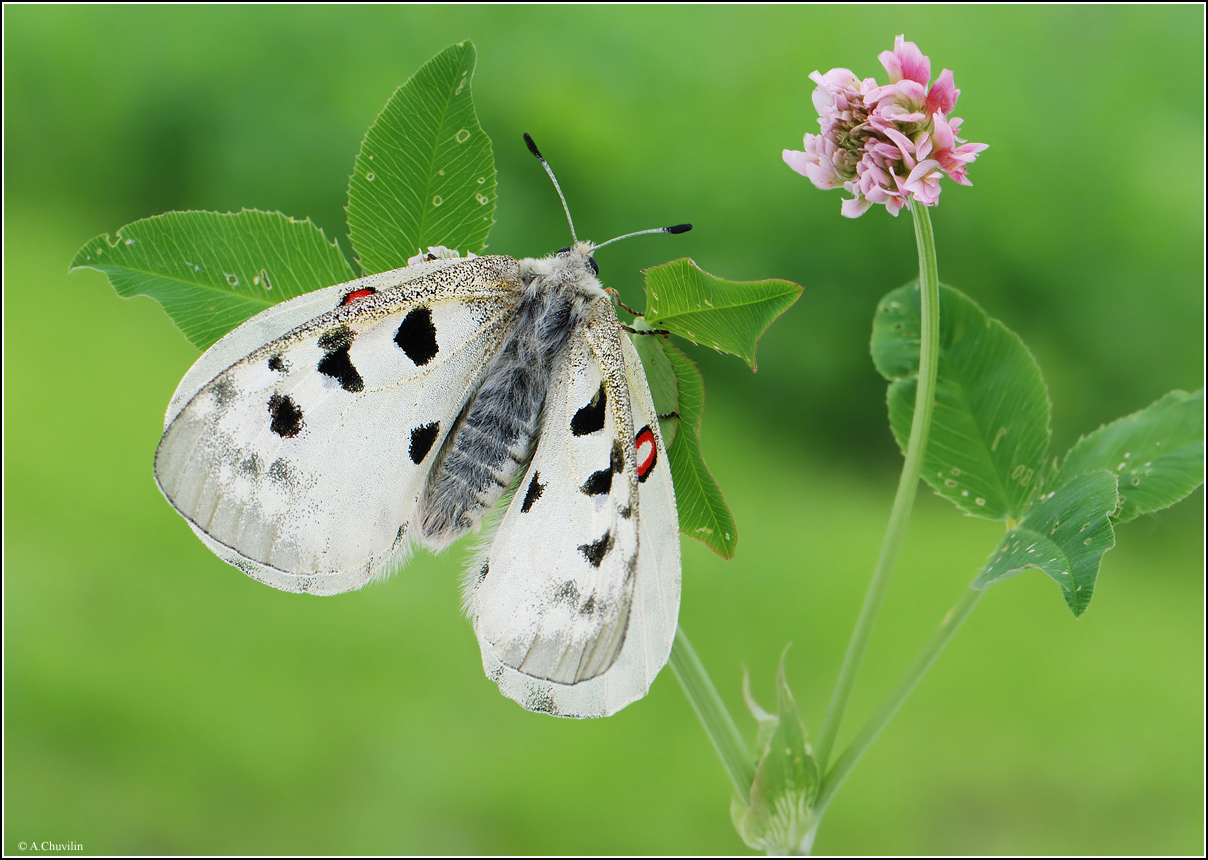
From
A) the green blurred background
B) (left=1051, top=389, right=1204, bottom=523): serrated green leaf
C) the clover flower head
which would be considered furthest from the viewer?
the green blurred background

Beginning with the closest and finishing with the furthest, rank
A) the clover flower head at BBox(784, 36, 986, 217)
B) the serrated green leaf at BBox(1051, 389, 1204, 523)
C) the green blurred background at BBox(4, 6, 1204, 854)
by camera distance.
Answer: the clover flower head at BBox(784, 36, 986, 217) < the serrated green leaf at BBox(1051, 389, 1204, 523) < the green blurred background at BBox(4, 6, 1204, 854)

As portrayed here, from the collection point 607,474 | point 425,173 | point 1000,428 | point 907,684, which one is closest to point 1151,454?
point 1000,428

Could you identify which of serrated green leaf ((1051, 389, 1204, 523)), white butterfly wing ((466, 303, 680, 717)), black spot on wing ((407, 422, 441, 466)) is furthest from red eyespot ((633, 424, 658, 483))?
serrated green leaf ((1051, 389, 1204, 523))

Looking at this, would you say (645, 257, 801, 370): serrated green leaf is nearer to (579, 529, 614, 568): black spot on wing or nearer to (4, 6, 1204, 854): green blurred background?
(579, 529, 614, 568): black spot on wing

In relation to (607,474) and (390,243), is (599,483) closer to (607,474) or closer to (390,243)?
(607,474)

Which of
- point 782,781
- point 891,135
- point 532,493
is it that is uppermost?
point 891,135

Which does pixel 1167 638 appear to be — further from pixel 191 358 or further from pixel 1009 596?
pixel 191 358

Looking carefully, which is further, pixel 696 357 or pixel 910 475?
pixel 696 357

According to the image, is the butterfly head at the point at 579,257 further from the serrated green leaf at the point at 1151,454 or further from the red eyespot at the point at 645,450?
the serrated green leaf at the point at 1151,454
